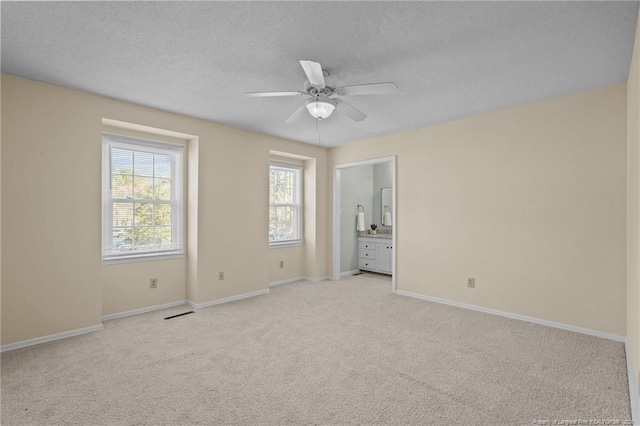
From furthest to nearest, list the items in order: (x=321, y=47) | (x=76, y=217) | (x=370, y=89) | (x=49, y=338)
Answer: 1. (x=76, y=217)
2. (x=49, y=338)
3. (x=370, y=89)
4. (x=321, y=47)

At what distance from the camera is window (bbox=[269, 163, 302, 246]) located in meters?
5.67

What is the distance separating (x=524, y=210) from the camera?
373 cm

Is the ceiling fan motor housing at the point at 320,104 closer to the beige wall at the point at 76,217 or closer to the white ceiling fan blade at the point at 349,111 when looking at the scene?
the white ceiling fan blade at the point at 349,111

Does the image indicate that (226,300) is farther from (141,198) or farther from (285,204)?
(285,204)

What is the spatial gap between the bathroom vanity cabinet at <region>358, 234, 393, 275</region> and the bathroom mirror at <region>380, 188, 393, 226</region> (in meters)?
0.69

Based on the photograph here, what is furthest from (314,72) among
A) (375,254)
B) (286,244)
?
(375,254)

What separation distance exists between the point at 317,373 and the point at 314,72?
7.23 feet

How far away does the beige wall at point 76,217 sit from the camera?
9.66 feet

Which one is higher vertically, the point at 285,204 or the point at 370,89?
the point at 370,89

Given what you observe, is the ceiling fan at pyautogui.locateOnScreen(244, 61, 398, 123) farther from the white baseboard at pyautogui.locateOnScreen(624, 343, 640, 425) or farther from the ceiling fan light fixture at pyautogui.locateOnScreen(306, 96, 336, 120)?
the white baseboard at pyautogui.locateOnScreen(624, 343, 640, 425)

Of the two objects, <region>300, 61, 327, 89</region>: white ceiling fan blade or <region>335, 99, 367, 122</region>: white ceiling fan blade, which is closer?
<region>300, 61, 327, 89</region>: white ceiling fan blade

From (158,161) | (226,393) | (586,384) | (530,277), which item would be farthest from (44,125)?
(530,277)

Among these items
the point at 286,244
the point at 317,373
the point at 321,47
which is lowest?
the point at 317,373

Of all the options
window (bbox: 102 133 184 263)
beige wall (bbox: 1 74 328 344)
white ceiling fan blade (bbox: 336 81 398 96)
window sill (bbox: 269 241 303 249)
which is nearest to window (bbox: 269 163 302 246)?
window sill (bbox: 269 241 303 249)
